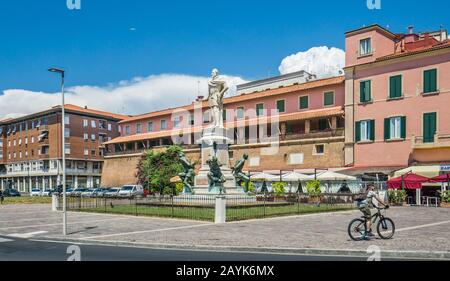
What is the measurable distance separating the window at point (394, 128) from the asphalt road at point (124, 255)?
1296 inches

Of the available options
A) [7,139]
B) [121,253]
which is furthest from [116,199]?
[7,139]

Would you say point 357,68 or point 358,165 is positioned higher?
point 357,68

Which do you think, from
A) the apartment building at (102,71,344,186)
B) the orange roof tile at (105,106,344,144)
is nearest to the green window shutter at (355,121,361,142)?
the apartment building at (102,71,344,186)

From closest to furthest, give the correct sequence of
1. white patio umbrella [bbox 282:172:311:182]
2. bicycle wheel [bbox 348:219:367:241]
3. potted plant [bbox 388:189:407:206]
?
bicycle wheel [bbox 348:219:367:241]
potted plant [bbox 388:189:407:206]
white patio umbrella [bbox 282:172:311:182]

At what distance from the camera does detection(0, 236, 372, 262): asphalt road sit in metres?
11.0

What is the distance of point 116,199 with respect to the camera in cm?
4169

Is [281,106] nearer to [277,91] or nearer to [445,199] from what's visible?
[277,91]

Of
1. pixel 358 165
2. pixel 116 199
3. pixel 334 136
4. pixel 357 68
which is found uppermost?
pixel 357 68

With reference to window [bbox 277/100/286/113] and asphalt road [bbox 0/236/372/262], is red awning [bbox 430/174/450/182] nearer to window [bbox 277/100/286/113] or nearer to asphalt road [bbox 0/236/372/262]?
asphalt road [bbox 0/236/372/262]

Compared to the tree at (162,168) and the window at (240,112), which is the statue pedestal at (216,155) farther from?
the window at (240,112)

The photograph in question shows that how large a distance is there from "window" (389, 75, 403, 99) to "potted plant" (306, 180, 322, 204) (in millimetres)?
11934

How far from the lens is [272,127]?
54781 millimetres

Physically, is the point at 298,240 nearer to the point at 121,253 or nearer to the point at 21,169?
the point at 121,253

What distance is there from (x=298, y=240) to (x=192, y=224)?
22.4 feet
